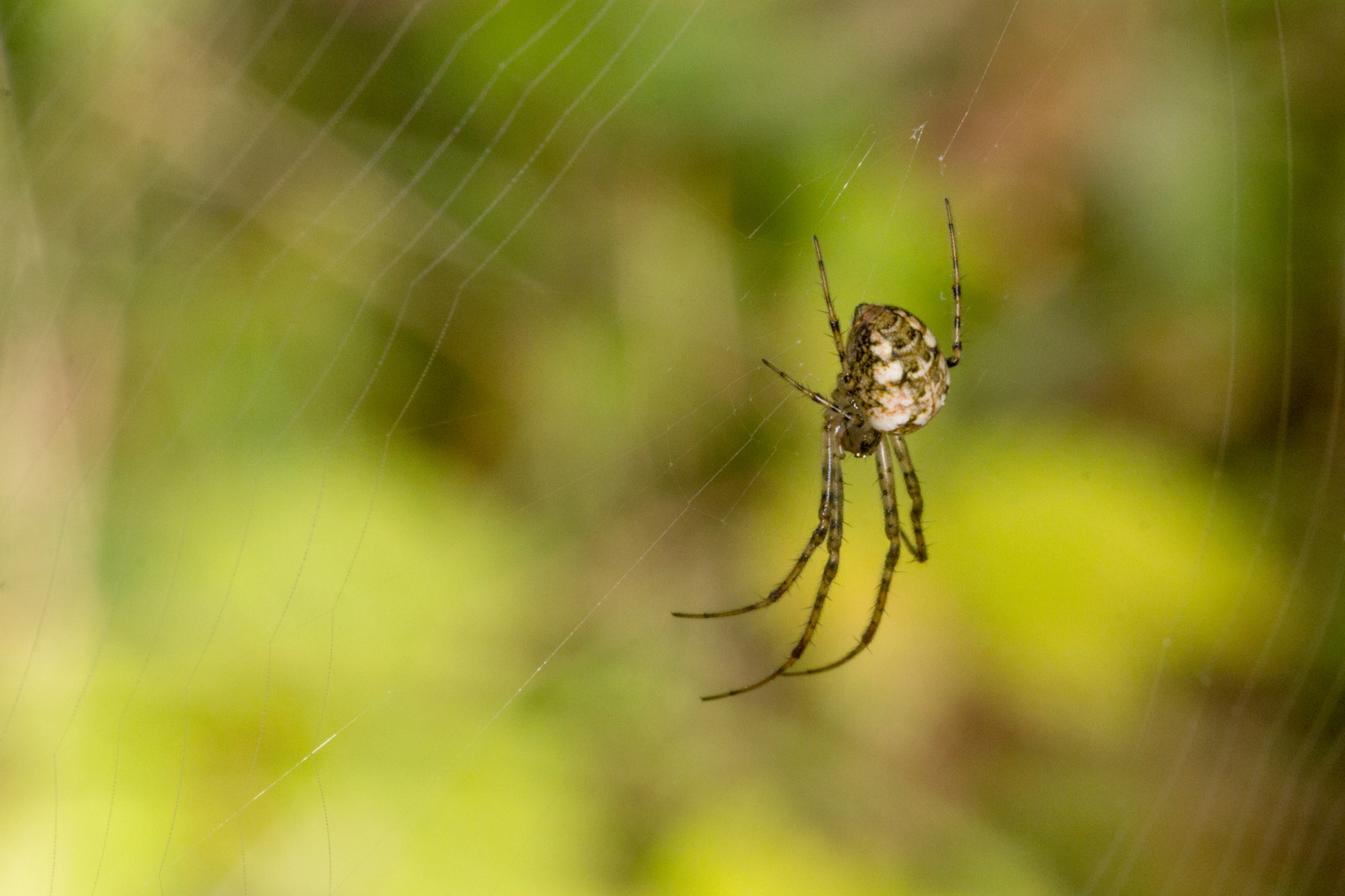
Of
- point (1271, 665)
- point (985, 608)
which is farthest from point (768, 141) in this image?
point (1271, 665)

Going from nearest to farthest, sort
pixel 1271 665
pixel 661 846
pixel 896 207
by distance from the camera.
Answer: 1. pixel 661 846
2. pixel 896 207
3. pixel 1271 665

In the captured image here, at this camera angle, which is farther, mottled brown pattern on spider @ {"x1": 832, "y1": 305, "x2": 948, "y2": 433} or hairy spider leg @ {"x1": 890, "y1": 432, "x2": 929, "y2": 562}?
hairy spider leg @ {"x1": 890, "y1": 432, "x2": 929, "y2": 562}

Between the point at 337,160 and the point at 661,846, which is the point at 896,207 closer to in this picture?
the point at 337,160

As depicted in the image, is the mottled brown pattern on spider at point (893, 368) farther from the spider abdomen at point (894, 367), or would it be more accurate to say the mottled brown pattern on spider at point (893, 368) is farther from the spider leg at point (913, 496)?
the spider leg at point (913, 496)

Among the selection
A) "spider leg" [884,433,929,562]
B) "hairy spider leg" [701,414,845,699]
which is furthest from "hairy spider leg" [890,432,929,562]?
"hairy spider leg" [701,414,845,699]

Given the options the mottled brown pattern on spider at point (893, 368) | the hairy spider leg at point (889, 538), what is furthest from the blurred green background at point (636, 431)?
the mottled brown pattern on spider at point (893, 368)

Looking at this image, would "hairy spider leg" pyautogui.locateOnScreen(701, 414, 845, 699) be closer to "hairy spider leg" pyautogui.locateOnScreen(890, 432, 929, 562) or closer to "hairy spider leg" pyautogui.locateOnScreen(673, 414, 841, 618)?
"hairy spider leg" pyautogui.locateOnScreen(673, 414, 841, 618)

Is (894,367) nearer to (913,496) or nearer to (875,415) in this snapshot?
(875,415)

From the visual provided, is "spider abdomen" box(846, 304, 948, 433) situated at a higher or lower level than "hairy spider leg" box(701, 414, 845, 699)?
higher
